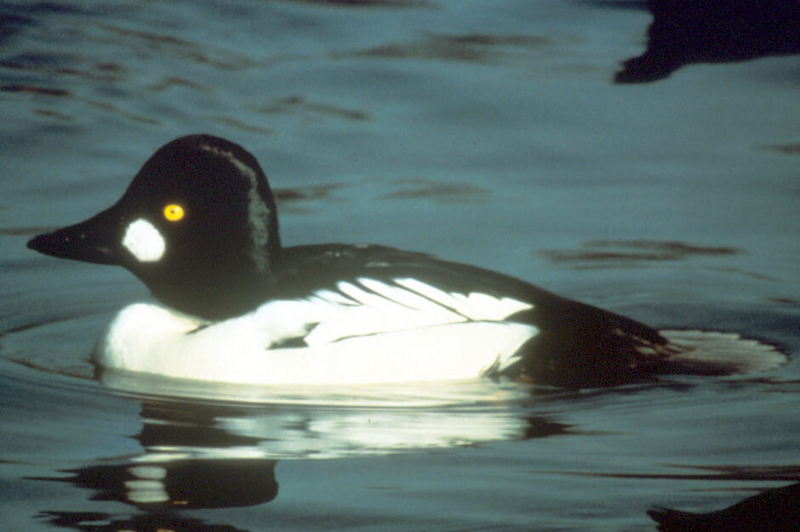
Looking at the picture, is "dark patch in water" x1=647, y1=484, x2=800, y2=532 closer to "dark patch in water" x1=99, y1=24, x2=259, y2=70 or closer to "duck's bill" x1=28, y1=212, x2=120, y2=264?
"duck's bill" x1=28, y1=212, x2=120, y2=264

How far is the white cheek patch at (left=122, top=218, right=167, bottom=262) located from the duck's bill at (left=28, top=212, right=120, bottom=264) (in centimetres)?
6

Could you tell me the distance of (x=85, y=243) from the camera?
7.02 metres

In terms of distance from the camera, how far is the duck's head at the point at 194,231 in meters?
6.85

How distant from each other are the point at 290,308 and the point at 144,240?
70cm

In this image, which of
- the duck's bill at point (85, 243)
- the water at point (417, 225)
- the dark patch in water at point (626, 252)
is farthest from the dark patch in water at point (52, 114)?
the duck's bill at point (85, 243)

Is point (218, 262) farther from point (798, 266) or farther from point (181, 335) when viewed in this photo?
point (798, 266)

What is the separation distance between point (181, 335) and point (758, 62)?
697 centimetres

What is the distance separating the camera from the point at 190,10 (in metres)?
Answer: 14.8

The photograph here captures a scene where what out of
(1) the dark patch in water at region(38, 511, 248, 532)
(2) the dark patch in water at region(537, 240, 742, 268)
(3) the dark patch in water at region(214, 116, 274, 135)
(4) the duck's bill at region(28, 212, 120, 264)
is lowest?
(1) the dark patch in water at region(38, 511, 248, 532)

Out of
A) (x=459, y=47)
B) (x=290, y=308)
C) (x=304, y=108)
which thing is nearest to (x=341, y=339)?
(x=290, y=308)

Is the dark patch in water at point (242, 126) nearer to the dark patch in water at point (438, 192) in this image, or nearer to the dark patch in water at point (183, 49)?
the dark patch in water at point (183, 49)

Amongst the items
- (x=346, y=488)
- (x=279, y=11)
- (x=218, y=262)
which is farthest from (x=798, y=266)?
(x=279, y=11)

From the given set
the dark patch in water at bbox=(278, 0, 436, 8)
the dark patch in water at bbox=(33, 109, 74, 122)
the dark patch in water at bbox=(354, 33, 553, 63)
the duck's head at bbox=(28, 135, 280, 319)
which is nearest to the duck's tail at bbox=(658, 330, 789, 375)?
the duck's head at bbox=(28, 135, 280, 319)

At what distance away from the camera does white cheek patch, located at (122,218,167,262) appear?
275 inches
